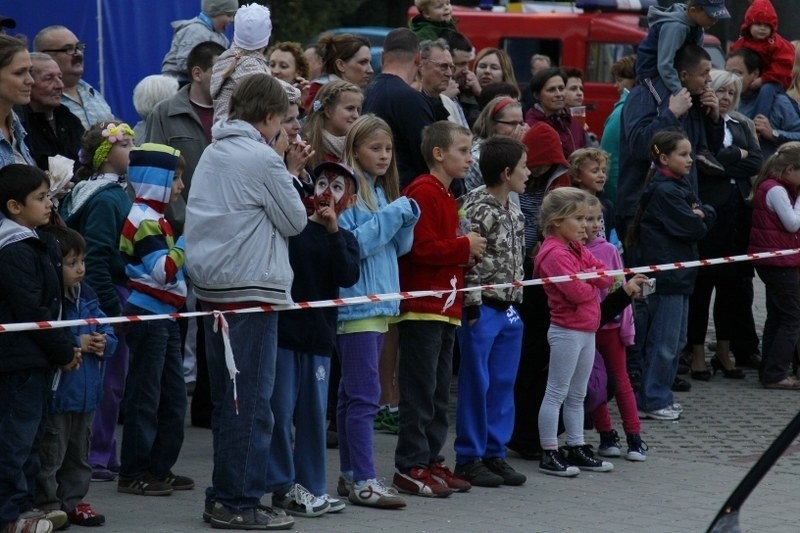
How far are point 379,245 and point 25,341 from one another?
185 cm

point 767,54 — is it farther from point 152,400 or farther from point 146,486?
point 146,486

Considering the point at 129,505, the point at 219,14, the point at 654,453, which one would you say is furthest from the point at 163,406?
the point at 219,14

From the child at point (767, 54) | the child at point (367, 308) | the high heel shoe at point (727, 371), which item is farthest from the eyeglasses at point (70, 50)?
the child at point (767, 54)

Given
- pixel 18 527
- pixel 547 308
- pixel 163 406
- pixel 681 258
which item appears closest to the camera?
pixel 18 527

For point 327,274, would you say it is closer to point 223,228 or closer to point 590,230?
point 223,228

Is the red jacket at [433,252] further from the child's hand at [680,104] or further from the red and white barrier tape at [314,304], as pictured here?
the child's hand at [680,104]

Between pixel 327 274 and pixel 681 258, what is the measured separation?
3.67 m

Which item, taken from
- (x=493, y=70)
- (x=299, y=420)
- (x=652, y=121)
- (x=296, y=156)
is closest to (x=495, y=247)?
(x=296, y=156)

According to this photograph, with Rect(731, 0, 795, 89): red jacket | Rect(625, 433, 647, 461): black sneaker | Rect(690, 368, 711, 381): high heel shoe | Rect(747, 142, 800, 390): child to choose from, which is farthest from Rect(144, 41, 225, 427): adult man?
Rect(731, 0, 795, 89): red jacket

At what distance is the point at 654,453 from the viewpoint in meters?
8.98

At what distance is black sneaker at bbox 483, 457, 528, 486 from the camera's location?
8016 millimetres

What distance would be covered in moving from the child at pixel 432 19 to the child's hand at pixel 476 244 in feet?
14.3

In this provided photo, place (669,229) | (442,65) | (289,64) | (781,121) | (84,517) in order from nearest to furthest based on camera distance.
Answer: (84,517)
(442,65)
(669,229)
(289,64)
(781,121)

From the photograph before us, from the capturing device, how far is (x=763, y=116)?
487 inches
